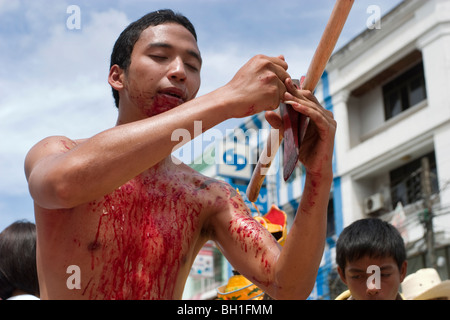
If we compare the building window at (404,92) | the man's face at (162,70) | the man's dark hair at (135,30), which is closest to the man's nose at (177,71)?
the man's face at (162,70)

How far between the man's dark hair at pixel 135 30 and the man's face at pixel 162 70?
0.09ft

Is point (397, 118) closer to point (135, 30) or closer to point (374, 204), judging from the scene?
point (374, 204)

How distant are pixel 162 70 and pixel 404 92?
13.8 metres

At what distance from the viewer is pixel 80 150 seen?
1.52 meters

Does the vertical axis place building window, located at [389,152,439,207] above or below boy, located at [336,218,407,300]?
above

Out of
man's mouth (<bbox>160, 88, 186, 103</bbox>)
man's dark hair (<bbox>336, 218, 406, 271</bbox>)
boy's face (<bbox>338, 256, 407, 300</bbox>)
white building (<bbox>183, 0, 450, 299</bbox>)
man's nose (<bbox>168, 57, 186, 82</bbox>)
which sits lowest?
boy's face (<bbox>338, 256, 407, 300</bbox>)

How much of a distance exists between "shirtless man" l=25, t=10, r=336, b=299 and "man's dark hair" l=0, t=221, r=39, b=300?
3.57ft

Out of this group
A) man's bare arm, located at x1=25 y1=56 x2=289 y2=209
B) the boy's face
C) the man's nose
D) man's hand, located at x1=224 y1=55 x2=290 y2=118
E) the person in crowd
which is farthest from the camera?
the person in crowd

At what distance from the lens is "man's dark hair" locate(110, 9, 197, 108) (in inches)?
77.6

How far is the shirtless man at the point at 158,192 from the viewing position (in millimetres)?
1510

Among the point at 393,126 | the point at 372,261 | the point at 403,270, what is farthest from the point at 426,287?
the point at 393,126

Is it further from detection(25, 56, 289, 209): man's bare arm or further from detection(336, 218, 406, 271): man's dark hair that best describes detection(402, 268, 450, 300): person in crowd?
detection(25, 56, 289, 209): man's bare arm

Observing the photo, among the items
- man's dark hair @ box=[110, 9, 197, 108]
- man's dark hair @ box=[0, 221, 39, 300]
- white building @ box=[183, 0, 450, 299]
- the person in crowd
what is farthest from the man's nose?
white building @ box=[183, 0, 450, 299]

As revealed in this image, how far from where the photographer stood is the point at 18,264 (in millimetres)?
2760
